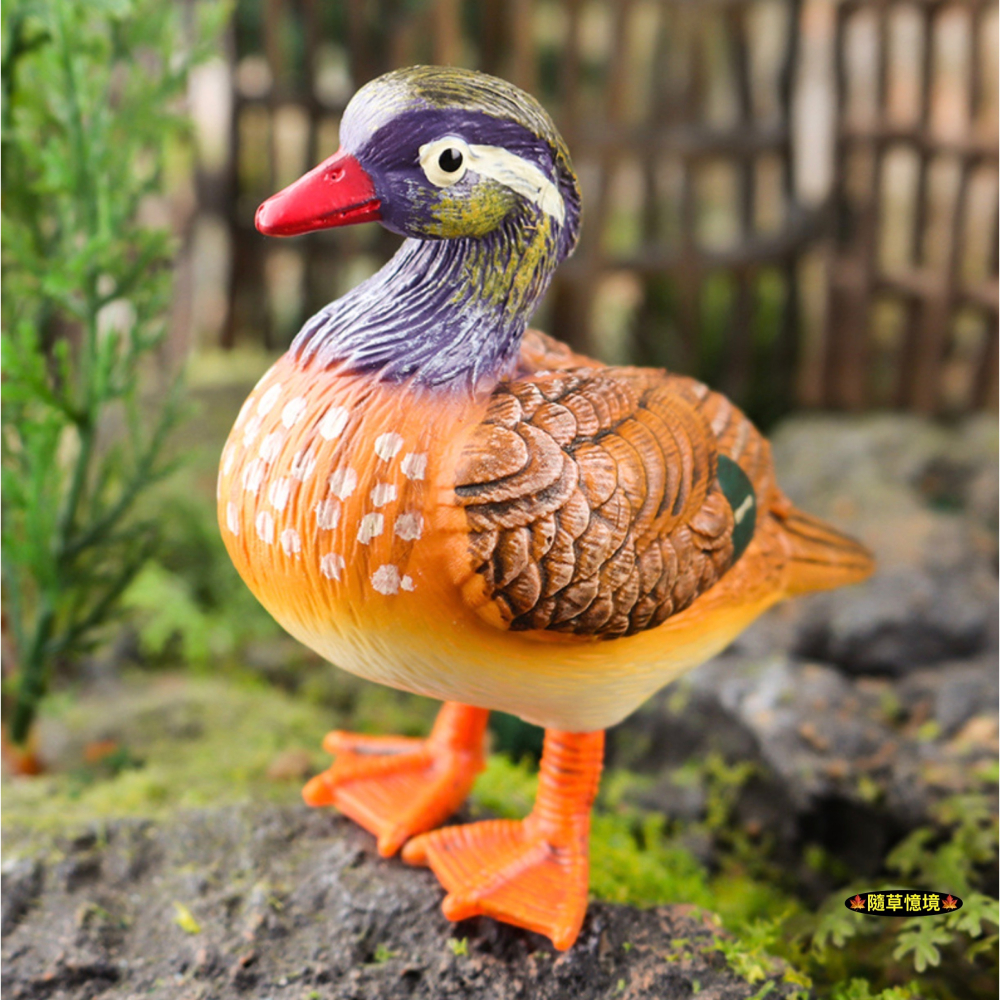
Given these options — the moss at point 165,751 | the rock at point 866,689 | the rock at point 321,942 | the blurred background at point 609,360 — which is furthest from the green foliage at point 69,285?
the rock at point 866,689

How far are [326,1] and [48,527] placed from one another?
99.5 inches

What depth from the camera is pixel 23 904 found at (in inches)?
83.9

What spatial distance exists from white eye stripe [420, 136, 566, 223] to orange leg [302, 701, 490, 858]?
3.73 ft

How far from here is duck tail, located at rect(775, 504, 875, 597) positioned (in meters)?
2.16

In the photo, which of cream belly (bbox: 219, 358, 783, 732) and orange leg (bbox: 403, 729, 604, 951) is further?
orange leg (bbox: 403, 729, 604, 951)

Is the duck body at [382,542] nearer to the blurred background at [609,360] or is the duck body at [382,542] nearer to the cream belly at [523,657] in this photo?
the cream belly at [523,657]

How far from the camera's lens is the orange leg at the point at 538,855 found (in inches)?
78.2

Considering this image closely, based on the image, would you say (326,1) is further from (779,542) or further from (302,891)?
(302,891)

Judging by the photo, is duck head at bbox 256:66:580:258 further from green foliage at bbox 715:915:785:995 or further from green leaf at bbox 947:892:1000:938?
green leaf at bbox 947:892:1000:938

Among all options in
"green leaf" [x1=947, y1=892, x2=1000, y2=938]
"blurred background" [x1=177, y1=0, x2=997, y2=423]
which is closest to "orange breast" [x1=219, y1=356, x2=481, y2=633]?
"green leaf" [x1=947, y1=892, x2=1000, y2=938]

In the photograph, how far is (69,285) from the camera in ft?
7.80

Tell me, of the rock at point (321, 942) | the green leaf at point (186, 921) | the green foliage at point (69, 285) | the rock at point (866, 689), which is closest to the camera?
the rock at point (321, 942)

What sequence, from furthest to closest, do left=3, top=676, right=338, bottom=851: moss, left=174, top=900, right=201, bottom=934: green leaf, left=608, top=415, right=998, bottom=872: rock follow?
left=608, top=415, right=998, bottom=872: rock, left=3, top=676, right=338, bottom=851: moss, left=174, top=900, right=201, bottom=934: green leaf

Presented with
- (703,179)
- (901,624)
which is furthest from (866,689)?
(703,179)
